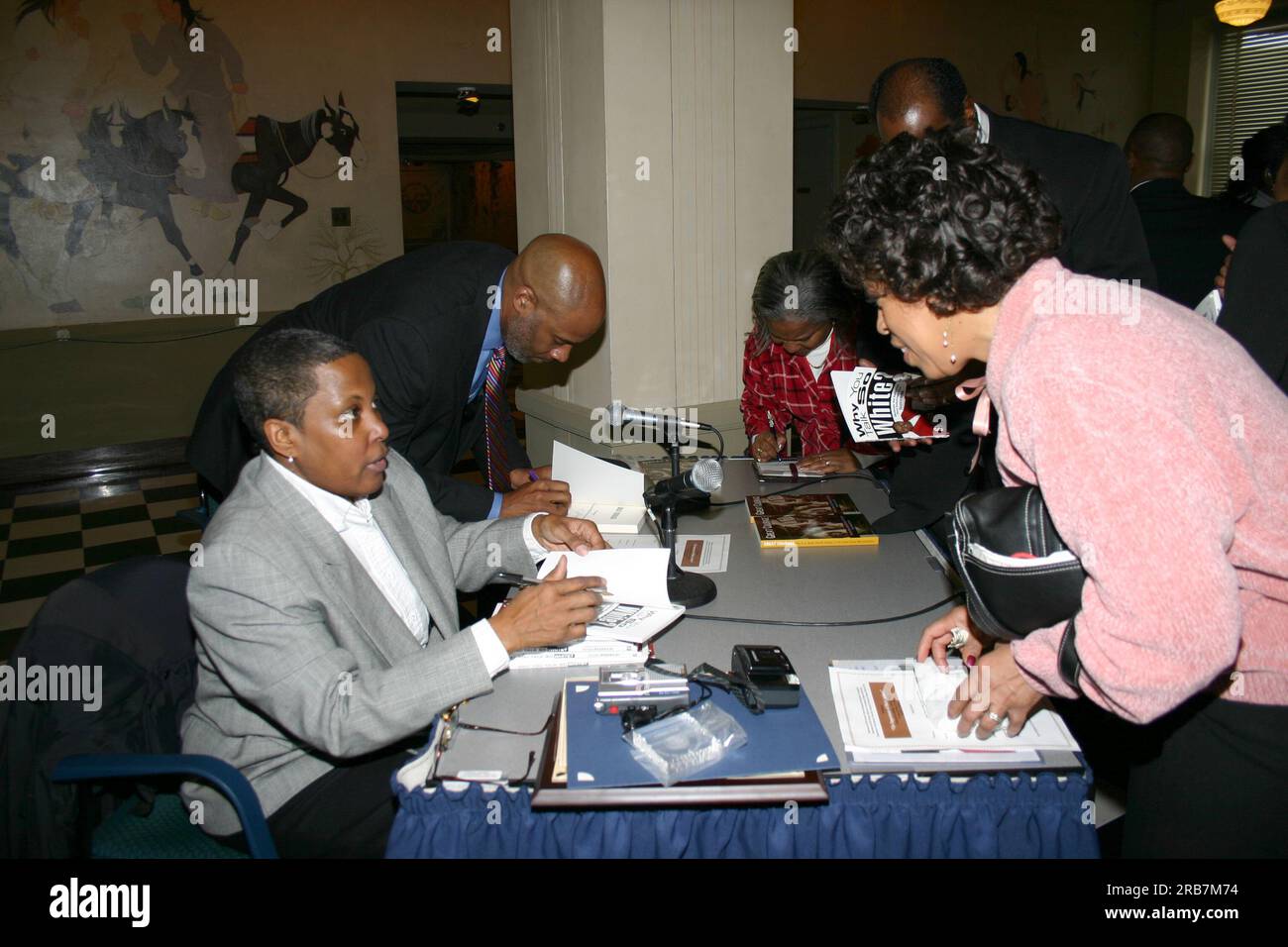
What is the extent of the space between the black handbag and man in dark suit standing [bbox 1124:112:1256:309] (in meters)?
3.08

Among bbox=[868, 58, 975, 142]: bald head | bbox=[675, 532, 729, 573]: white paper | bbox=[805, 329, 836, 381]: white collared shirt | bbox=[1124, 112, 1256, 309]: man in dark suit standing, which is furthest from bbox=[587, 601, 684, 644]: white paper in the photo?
bbox=[1124, 112, 1256, 309]: man in dark suit standing

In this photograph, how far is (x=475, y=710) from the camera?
1.72 m

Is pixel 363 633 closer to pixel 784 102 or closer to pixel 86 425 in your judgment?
pixel 784 102

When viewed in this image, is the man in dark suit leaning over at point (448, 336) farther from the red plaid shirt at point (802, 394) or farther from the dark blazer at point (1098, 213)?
the dark blazer at point (1098, 213)

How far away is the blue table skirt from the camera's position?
4.81 ft

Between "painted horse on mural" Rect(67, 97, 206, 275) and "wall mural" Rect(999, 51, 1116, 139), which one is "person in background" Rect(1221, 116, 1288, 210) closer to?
"wall mural" Rect(999, 51, 1116, 139)

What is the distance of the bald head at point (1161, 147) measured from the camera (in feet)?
13.9

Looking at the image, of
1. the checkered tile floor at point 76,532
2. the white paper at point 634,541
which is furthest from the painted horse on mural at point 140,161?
the white paper at point 634,541

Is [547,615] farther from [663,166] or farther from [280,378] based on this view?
[663,166]

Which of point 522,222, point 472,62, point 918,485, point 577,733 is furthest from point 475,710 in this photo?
point 472,62

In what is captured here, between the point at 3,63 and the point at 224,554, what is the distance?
636cm

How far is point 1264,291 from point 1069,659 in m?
1.57

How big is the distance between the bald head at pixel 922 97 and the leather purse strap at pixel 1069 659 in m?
1.78

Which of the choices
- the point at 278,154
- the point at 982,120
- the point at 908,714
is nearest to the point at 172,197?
the point at 278,154
